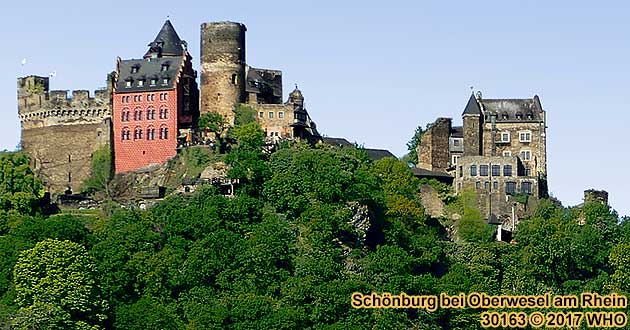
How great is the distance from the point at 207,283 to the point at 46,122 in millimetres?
22255

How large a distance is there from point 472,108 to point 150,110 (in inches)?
760

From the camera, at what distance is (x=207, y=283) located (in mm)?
83438

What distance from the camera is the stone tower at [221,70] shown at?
99.2 metres

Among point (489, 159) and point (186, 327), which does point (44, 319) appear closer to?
point (186, 327)

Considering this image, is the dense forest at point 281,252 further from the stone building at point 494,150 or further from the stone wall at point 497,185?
the stone building at point 494,150

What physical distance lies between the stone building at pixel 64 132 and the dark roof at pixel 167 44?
126 inches

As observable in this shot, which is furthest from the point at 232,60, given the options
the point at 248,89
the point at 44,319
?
the point at 44,319

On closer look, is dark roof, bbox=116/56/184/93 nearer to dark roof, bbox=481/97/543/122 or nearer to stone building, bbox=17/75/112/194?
stone building, bbox=17/75/112/194

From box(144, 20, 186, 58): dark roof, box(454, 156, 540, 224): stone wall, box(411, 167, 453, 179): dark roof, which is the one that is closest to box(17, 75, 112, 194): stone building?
box(144, 20, 186, 58): dark roof

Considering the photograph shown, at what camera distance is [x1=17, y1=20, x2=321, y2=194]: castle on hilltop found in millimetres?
98312

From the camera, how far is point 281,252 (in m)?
84.9

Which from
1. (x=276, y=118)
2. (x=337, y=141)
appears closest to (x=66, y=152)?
(x=276, y=118)

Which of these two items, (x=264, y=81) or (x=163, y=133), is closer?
(x=163, y=133)

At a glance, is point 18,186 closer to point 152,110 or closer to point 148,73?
point 152,110
